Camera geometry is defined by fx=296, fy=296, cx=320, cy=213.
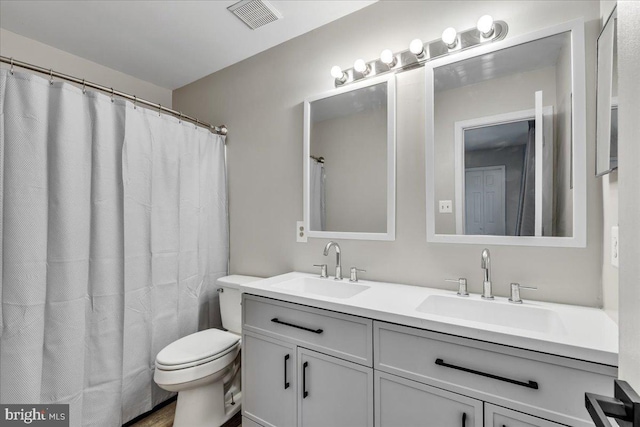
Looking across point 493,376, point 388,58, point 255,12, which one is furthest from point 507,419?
point 255,12

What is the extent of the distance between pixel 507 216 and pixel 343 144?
97 cm

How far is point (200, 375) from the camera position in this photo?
162cm

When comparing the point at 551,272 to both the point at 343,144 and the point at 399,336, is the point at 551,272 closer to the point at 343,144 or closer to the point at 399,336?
the point at 399,336

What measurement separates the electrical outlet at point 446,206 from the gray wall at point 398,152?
0.10 meters

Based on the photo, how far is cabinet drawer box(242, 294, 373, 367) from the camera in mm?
1217

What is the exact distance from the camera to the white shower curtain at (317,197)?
192cm

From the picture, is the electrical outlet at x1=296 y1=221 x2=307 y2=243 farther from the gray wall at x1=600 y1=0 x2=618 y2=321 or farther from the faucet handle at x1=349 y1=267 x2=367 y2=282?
the gray wall at x1=600 y1=0 x2=618 y2=321

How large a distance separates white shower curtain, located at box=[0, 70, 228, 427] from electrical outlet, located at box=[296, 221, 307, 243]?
30.9 inches

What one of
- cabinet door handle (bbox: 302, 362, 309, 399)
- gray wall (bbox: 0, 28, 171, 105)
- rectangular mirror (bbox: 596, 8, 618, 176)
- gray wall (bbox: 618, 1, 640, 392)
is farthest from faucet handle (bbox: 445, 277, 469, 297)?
gray wall (bbox: 0, 28, 171, 105)

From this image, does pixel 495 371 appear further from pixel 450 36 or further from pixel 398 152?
pixel 450 36

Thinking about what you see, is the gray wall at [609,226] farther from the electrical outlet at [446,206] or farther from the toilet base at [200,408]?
the toilet base at [200,408]

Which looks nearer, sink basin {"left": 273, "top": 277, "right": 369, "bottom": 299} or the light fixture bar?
the light fixture bar

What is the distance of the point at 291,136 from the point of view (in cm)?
208

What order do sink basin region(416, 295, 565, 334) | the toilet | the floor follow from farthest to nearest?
the floor < the toilet < sink basin region(416, 295, 565, 334)
